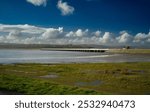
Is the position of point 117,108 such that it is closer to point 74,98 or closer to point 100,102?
point 100,102

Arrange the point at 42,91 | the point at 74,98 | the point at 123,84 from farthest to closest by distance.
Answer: the point at 123,84
the point at 42,91
the point at 74,98

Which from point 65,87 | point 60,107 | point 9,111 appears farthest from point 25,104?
point 65,87

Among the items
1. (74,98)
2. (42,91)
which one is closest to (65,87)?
(42,91)

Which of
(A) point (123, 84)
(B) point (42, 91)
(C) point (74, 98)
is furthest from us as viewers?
(A) point (123, 84)

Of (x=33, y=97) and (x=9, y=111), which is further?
(x=33, y=97)

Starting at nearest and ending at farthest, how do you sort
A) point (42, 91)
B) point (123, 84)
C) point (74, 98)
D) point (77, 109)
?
point (77, 109), point (74, 98), point (42, 91), point (123, 84)

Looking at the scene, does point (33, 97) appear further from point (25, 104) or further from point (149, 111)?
point (149, 111)

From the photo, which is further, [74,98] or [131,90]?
[131,90]

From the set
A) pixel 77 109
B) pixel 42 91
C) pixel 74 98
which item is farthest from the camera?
pixel 42 91
